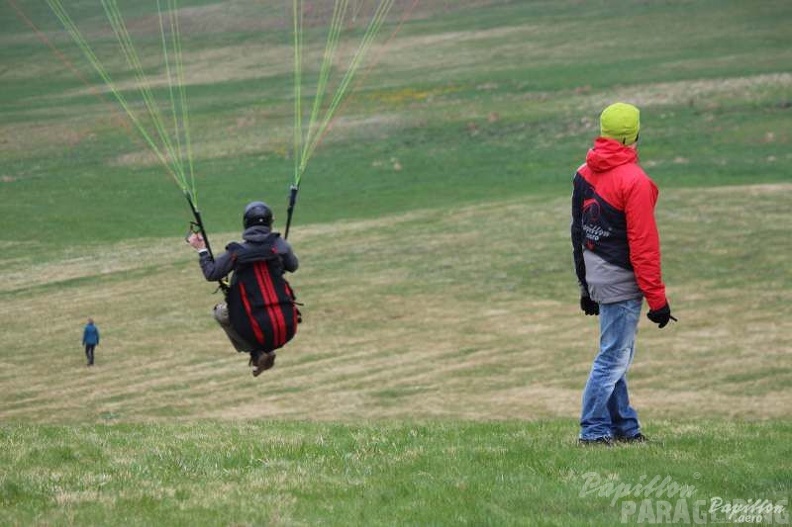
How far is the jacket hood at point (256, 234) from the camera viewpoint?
11.2 meters

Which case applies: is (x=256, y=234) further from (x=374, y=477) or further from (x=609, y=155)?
(x=609, y=155)

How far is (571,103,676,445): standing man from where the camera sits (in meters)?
9.80

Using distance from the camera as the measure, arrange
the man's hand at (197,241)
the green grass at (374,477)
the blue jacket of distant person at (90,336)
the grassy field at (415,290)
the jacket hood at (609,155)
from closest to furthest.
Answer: the green grass at (374,477) → the grassy field at (415,290) → the jacket hood at (609,155) → the man's hand at (197,241) → the blue jacket of distant person at (90,336)

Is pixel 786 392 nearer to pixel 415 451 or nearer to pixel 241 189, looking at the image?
pixel 415 451

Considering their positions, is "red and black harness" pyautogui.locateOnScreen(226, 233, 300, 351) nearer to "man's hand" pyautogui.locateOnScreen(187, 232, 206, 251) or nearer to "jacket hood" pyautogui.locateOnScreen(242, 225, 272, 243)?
"jacket hood" pyautogui.locateOnScreen(242, 225, 272, 243)

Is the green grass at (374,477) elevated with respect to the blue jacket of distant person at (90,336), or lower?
lower

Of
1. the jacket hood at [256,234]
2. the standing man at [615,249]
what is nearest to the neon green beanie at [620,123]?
the standing man at [615,249]

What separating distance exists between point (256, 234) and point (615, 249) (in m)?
3.28

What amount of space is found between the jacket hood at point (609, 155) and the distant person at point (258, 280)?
296 centimetres

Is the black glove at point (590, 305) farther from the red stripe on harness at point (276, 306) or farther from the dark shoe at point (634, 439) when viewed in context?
the red stripe on harness at point (276, 306)

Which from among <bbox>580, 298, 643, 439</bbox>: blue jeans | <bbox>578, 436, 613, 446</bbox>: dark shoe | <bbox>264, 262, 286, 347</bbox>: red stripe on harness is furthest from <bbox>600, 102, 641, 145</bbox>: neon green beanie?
<bbox>264, 262, 286, 347</bbox>: red stripe on harness

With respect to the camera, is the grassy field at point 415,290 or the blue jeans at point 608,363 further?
the blue jeans at point 608,363

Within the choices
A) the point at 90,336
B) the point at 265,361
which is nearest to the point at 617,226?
the point at 265,361

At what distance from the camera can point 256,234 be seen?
11227mm
